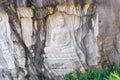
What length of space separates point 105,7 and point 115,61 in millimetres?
893

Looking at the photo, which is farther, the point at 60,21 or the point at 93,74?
the point at 60,21

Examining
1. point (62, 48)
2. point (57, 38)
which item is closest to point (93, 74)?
point (62, 48)

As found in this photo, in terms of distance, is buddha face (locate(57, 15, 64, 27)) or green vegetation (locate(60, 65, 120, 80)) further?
buddha face (locate(57, 15, 64, 27))

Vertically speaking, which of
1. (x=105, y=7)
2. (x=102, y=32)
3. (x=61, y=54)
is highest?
(x=105, y=7)

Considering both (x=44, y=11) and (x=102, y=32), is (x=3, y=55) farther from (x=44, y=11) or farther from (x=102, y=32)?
(x=102, y=32)

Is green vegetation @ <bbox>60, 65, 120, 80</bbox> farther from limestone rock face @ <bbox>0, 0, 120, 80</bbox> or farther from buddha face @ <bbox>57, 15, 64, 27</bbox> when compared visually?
buddha face @ <bbox>57, 15, 64, 27</bbox>

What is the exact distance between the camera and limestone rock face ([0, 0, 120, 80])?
498 centimetres

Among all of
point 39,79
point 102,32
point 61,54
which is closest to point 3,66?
point 39,79

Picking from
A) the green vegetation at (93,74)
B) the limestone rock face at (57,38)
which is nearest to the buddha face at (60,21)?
the limestone rock face at (57,38)

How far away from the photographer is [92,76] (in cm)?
492

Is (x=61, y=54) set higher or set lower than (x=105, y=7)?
lower

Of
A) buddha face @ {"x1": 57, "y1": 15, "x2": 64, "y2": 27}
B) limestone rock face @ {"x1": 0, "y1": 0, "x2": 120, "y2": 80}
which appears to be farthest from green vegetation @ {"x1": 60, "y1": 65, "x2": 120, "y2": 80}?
buddha face @ {"x1": 57, "y1": 15, "x2": 64, "y2": 27}

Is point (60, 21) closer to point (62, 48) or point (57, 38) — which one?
point (57, 38)

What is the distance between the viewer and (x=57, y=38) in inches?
200
